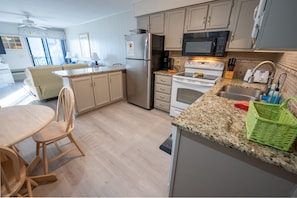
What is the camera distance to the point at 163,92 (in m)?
2.75

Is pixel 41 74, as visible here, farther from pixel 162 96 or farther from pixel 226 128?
pixel 226 128

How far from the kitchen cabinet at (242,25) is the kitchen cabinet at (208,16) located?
11cm

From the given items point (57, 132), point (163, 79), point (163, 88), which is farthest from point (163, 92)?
point (57, 132)

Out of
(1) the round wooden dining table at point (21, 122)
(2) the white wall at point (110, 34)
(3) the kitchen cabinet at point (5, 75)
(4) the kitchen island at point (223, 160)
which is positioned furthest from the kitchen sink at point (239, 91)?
(3) the kitchen cabinet at point (5, 75)

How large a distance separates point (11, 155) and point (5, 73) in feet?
19.7

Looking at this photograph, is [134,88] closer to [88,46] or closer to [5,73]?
[88,46]

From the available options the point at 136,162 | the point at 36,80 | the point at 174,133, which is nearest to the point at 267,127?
the point at 174,133

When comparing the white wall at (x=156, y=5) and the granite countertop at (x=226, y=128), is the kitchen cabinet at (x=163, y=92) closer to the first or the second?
the white wall at (x=156, y=5)

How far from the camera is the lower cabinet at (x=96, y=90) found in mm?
2559

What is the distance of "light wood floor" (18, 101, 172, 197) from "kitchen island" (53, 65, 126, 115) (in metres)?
0.40

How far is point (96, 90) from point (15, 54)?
5.22m

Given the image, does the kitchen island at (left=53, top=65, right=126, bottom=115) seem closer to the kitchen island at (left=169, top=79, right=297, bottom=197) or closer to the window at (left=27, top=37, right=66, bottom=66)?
the kitchen island at (left=169, top=79, right=297, bottom=197)

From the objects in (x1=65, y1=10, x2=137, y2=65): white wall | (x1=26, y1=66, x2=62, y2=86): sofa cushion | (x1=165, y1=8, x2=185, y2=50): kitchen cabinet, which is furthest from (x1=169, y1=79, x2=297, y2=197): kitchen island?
(x1=26, y1=66, x2=62, y2=86): sofa cushion

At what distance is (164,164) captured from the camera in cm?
160
